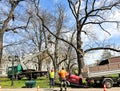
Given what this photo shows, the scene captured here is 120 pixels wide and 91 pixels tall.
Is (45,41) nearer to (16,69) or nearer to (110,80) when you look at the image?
(16,69)

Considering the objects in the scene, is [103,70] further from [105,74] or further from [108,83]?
[108,83]

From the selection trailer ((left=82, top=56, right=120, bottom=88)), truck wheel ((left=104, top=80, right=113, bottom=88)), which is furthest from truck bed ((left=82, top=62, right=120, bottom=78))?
truck wheel ((left=104, top=80, right=113, bottom=88))

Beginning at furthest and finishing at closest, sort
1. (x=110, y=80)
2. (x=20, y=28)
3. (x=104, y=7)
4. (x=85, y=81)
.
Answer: (x=20, y=28) → (x=104, y=7) → (x=85, y=81) → (x=110, y=80)

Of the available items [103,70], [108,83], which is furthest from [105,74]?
[108,83]

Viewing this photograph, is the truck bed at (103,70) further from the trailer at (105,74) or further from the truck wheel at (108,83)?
the truck wheel at (108,83)

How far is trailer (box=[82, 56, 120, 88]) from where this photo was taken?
1161 inches

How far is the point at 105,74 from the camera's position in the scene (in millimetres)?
29703

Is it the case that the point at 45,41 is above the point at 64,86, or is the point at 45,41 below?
above

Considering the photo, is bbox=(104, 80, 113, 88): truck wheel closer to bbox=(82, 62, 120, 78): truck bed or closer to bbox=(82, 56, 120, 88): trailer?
bbox=(82, 56, 120, 88): trailer

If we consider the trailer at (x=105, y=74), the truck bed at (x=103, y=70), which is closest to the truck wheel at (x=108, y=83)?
the trailer at (x=105, y=74)

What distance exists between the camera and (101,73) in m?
29.9

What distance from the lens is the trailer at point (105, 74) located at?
2948 centimetres

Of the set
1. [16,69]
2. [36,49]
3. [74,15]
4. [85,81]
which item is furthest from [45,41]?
[85,81]

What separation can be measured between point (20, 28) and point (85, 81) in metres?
19.9
